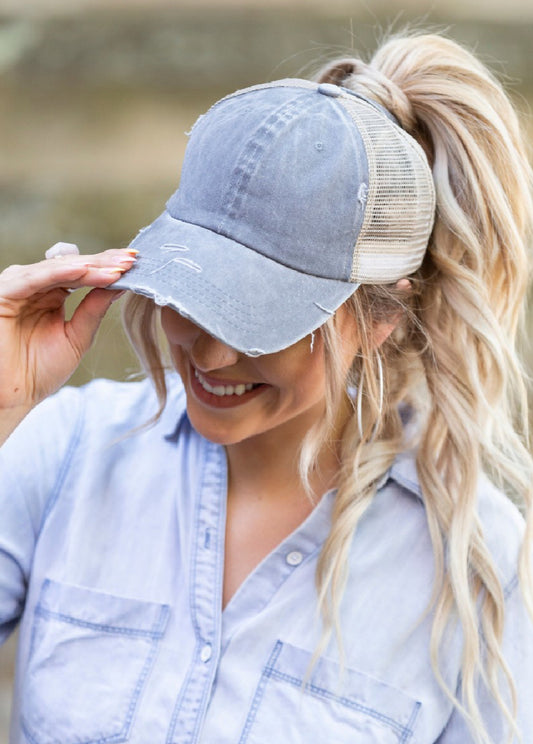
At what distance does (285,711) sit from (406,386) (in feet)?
1.66

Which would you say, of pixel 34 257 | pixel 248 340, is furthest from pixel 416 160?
pixel 34 257

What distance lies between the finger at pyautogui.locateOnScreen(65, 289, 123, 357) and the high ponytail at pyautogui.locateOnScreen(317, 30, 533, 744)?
342 millimetres

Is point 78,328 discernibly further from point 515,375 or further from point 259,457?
point 515,375

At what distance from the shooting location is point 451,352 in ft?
4.91

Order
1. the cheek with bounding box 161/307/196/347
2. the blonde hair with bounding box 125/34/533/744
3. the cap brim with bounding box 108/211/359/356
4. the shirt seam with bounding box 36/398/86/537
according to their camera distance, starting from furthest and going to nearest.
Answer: the shirt seam with bounding box 36/398/86/537, the blonde hair with bounding box 125/34/533/744, the cheek with bounding box 161/307/196/347, the cap brim with bounding box 108/211/359/356

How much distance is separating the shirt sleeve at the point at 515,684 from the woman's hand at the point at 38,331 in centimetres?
70

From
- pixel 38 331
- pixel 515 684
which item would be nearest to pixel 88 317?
pixel 38 331

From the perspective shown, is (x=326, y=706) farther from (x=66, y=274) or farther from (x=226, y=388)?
(x=66, y=274)

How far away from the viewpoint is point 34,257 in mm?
3723

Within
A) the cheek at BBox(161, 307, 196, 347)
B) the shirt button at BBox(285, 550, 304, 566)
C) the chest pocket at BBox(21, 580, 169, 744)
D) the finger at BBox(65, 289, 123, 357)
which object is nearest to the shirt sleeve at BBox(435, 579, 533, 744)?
the shirt button at BBox(285, 550, 304, 566)

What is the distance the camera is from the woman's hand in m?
1.31

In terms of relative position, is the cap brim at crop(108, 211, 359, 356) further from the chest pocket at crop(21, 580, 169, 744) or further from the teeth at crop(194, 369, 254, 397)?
the chest pocket at crop(21, 580, 169, 744)

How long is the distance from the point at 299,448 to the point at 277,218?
408 millimetres

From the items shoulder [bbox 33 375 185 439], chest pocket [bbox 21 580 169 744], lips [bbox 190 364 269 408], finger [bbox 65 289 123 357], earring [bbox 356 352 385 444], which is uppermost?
finger [bbox 65 289 123 357]
